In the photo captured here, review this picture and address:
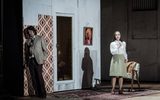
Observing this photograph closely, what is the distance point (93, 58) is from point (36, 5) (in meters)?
3.63

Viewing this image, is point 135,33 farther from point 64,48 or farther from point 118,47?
point 118,47

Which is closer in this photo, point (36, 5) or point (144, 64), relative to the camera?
point (36, 5)

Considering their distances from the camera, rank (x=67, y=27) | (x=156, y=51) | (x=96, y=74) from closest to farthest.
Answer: (x=67, y=27) < (x=96, y=74) < (x=156, y=51)

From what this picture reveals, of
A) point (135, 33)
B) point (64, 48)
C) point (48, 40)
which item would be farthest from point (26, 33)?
point (135, 33)

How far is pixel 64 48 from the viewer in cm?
1744

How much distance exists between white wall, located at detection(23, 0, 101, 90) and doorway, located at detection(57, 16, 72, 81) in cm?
15

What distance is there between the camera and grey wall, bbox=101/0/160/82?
21844 millimetres

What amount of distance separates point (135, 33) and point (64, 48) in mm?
5766

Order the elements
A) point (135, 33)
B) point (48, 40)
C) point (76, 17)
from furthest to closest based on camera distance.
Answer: point (135, 33)
point (76, 17)
point (48, 40)

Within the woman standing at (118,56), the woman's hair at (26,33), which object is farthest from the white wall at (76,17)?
the woman standing at (118,56)

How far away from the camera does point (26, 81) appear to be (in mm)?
15766

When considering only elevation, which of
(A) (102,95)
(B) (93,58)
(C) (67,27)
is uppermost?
(C) (67,27)
